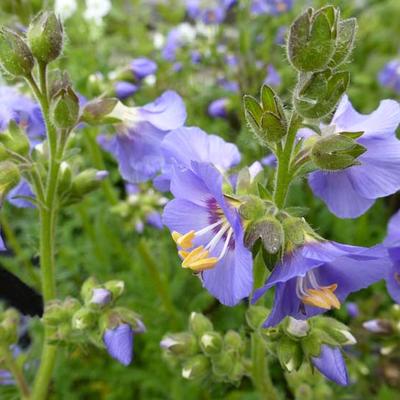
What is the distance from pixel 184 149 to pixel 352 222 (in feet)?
6.41

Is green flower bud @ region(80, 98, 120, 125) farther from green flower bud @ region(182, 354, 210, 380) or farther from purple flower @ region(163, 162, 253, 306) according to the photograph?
green flower bud @ region(182, 354, 210, 380)

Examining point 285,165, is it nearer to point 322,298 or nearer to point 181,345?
point 322,298

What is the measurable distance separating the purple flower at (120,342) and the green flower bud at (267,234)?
51 centimetres

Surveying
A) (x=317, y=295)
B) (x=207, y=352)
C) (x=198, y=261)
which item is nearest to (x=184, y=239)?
(x=198, y=261)

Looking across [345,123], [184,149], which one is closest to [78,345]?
[184,149]

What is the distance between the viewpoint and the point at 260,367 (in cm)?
167

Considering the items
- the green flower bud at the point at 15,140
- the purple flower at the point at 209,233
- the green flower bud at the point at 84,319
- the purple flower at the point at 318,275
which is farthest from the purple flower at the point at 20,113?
the purple flower at the point at 318,275

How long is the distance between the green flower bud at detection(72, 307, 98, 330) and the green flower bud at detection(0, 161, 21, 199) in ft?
1.17

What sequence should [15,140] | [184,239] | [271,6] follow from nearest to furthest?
[184,239], [15,140], [271,6]

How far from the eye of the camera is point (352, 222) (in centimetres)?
317

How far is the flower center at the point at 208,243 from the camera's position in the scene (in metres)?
1.19

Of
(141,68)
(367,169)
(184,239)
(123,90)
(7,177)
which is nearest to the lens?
(184,239)

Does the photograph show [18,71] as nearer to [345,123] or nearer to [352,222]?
[345,123]

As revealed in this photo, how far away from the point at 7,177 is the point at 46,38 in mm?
324
